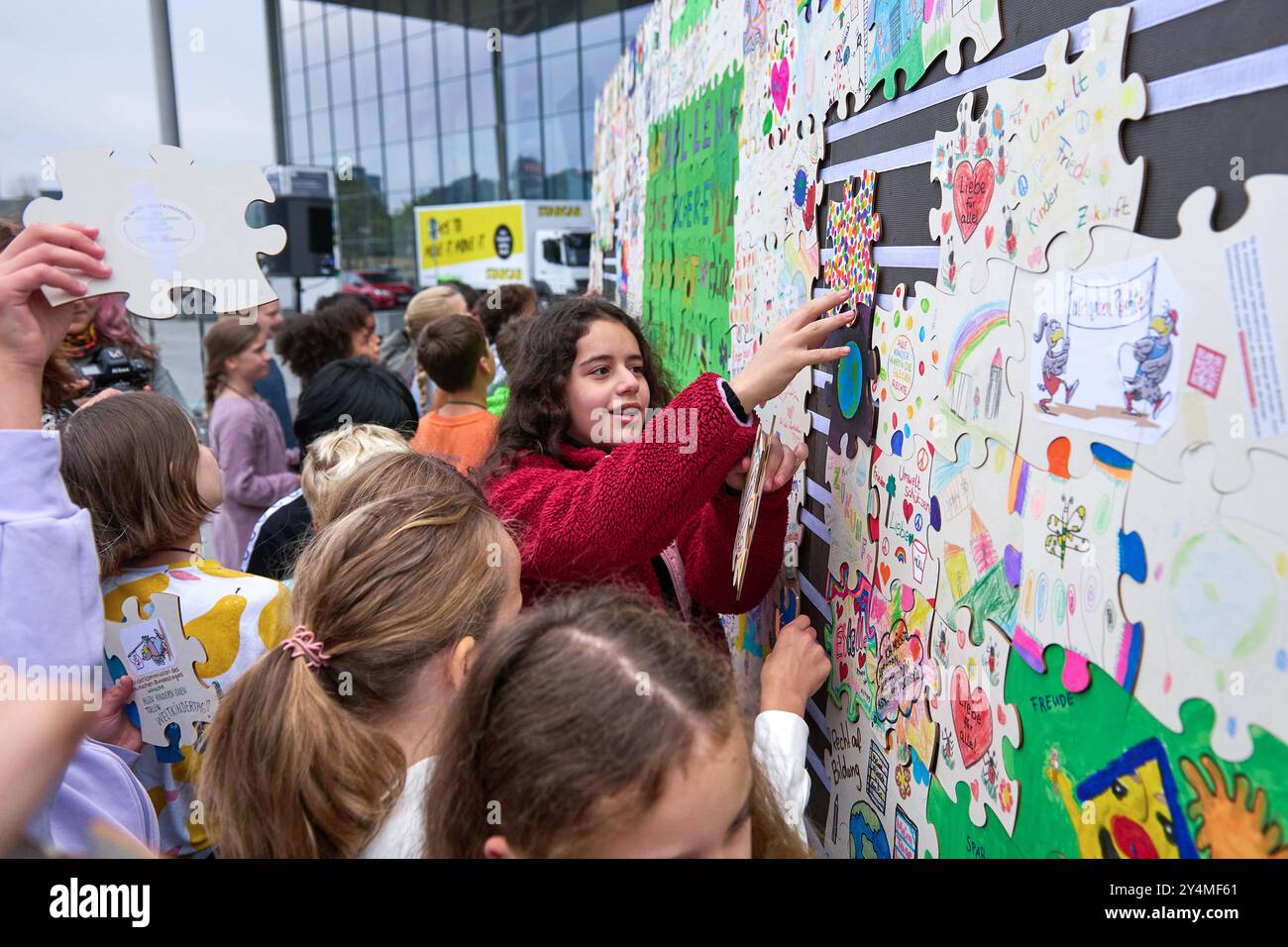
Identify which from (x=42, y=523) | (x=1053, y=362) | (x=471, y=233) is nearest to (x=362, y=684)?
(x=42, y=523)

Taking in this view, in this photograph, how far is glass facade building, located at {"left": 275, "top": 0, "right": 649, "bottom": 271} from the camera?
1989cm

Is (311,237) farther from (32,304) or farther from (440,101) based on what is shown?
(440,101)

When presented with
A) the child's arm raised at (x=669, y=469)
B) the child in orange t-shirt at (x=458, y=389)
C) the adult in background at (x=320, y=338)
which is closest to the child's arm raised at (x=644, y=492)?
the child's arm raised at (x=669, y=469)

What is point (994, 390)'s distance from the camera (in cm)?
123

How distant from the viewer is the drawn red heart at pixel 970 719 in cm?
127

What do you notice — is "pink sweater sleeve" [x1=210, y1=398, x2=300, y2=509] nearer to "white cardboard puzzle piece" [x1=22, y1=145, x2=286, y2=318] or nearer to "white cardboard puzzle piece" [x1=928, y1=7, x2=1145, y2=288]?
"white cardboard puzzle piece" [x1=22, y1=145, x2=286, y2=318]

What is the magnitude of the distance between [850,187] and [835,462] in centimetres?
52

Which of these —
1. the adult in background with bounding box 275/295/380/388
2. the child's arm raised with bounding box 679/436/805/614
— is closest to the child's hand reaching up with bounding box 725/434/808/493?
the child's arm raised with bounding box 679/436/805/614

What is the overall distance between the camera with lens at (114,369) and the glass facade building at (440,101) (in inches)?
634

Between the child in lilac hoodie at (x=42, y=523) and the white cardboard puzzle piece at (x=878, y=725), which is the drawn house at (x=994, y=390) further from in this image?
the child in lilac hoodie at (x=42, y=523)

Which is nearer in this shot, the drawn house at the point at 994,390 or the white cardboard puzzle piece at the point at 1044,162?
the white cardboard puzzle piece at the point at 1044,162

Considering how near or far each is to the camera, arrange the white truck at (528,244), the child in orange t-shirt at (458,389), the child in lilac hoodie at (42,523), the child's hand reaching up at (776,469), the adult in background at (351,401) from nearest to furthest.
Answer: the child in lilac hoodie at (42,523)
the child's hand reaching up at (776,469)
the child in orange t-shirt at (458,389)
the adult in background at (351,401)
the white truck at (528,244)

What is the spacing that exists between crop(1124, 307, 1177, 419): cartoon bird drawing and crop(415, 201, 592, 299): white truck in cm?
1121

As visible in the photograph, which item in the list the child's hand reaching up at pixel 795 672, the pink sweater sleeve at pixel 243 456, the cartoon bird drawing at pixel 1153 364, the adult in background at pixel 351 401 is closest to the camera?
the cartoon bird drawing at pixel 1153 364
